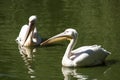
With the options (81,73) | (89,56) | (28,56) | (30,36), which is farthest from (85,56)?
(30,36)

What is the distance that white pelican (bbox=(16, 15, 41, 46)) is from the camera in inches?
653

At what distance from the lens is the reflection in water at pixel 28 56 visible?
43.5 ft

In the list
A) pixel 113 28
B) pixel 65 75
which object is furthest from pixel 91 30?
pixel 65 75

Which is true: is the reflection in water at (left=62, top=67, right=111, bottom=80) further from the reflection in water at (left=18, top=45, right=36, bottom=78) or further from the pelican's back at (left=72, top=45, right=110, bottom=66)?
the reflection in water at (left=18, top=45, right=36, bottom=78)

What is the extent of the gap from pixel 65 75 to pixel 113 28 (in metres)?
5.58

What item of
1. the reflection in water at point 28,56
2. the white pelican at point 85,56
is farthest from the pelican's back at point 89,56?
the reflection in water at point 28,56

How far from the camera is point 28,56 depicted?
15016mm

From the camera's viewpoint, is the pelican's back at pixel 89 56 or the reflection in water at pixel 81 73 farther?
the pelican's back at pixel 89 56

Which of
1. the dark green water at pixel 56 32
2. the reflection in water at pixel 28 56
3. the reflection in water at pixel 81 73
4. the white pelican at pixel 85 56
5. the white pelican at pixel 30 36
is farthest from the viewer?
the white pelican at pixel 30 36

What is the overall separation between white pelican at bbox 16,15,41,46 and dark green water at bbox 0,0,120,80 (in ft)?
0.89

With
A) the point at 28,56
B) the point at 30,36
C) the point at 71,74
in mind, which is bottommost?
the point at 71,74

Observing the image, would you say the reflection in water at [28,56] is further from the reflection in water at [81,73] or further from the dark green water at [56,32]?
the reflection in water at [81,73]

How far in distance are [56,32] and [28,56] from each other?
2842 mm

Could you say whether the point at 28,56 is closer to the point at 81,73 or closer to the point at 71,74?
the point at 71,74
